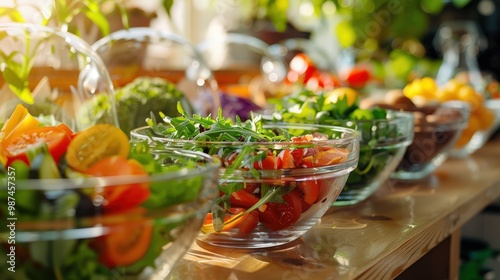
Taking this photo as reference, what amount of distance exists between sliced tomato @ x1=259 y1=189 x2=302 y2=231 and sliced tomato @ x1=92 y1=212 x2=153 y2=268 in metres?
0.22

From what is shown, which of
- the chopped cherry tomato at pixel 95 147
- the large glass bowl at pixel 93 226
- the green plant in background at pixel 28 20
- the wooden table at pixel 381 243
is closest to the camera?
the large glass bowl at pixel 93 226

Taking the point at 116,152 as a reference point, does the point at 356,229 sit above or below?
below

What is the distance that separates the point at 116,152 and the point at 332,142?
0.83 feet

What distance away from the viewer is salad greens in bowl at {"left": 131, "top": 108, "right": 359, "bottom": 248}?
0.68 meters

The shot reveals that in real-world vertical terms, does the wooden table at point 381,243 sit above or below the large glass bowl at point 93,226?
below

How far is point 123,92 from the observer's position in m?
1.07

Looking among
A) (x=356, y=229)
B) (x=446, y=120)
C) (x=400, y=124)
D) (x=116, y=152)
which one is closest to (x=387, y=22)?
(x=446, y=120)

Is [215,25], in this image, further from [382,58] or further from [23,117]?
[23,117]

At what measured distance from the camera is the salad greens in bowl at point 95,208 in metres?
0.45

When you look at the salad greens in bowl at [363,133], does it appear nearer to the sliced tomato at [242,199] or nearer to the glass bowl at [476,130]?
the sliced tomato at [242,199]

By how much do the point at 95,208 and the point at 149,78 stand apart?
77 cm

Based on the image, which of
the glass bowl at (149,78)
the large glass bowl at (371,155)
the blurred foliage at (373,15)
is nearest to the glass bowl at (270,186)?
the large glass bowl at (371,155)

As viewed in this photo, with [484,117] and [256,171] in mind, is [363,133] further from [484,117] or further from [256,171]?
[484,117]

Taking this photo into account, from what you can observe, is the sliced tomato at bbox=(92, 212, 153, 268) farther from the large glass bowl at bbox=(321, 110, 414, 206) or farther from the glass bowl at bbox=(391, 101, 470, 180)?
the glass bowl at bbox=(391, 101, 470, 180)
